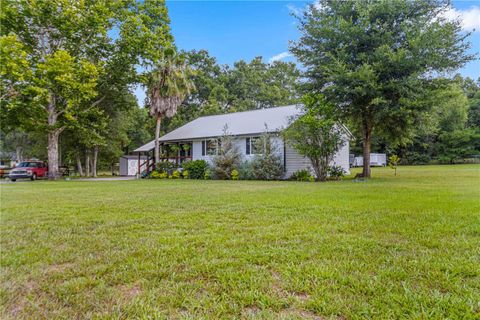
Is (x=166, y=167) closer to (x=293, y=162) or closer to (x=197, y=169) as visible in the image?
(x=197, y=169)

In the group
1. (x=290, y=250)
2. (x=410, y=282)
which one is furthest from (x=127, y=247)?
(x=410, y=282)

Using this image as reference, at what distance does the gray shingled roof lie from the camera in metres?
17.4

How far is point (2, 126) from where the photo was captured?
1862 centimetres

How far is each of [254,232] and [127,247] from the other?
5.35 feet

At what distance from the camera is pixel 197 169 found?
17953 millimetres

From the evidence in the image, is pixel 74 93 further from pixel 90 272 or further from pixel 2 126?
pixel 90 272

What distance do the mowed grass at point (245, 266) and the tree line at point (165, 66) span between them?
961 centimetres

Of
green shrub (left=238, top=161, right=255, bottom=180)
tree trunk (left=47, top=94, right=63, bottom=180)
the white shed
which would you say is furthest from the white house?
the white shed

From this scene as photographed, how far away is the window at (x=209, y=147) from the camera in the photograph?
1805 centimetres

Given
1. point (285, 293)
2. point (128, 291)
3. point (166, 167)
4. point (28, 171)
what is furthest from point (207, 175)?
point (285, 293)

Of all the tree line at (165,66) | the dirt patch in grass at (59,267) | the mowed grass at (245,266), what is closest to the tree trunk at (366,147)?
the tree line at (165,66)

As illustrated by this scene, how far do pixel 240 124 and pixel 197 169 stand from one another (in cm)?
416

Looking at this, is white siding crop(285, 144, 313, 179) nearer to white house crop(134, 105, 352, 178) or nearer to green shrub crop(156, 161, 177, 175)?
white house crop(134, 105, 352, 178)

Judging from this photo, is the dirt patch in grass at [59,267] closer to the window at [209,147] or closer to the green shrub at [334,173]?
the green shrub at [334,173]
